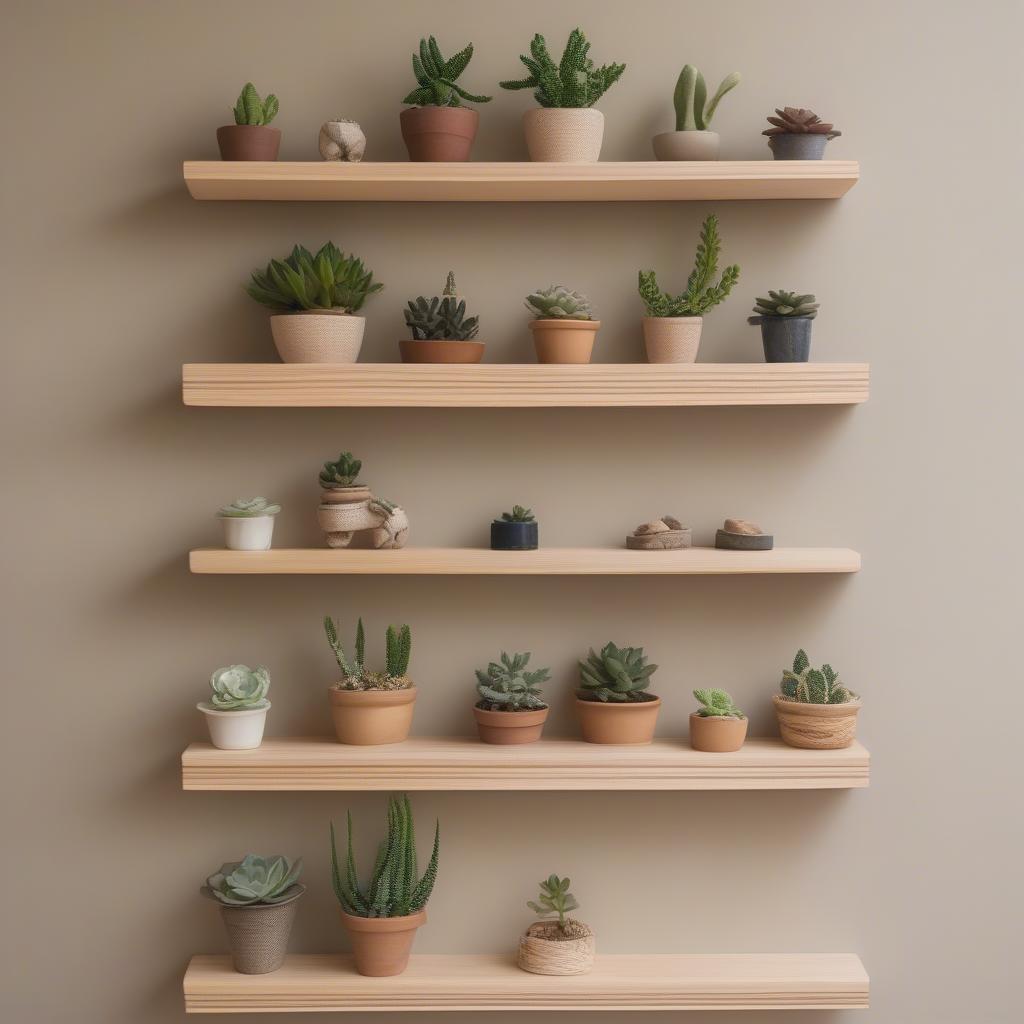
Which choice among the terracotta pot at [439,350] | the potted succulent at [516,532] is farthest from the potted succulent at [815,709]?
the terracotta pot at [439,350]

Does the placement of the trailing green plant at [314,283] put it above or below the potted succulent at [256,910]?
above

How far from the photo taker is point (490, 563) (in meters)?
2.07

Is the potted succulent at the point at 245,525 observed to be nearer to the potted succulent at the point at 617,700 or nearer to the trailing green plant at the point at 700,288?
the potted succulent at the point at 617,700

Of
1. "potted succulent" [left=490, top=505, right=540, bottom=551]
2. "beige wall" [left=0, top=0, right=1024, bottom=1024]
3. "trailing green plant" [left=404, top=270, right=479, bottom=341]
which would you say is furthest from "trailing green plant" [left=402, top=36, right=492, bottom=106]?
"potted succulent" [left=490, top=505, right=540, bottom=551]

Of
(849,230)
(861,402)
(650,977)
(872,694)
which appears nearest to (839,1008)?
(650,977)

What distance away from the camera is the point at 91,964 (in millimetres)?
2207

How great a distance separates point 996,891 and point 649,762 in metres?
0.75

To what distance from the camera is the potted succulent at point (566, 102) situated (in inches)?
80.9

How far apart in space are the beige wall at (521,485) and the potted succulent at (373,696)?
87 mm

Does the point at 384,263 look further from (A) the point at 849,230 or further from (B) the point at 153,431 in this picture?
(A) the point at 849,230

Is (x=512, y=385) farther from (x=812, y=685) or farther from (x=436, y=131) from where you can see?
(x=812, y=685)

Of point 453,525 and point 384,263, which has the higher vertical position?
point 384,263

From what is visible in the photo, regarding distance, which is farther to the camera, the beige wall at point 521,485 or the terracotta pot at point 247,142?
the beige wall at point 521,485

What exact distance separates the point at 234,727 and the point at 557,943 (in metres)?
0.68
